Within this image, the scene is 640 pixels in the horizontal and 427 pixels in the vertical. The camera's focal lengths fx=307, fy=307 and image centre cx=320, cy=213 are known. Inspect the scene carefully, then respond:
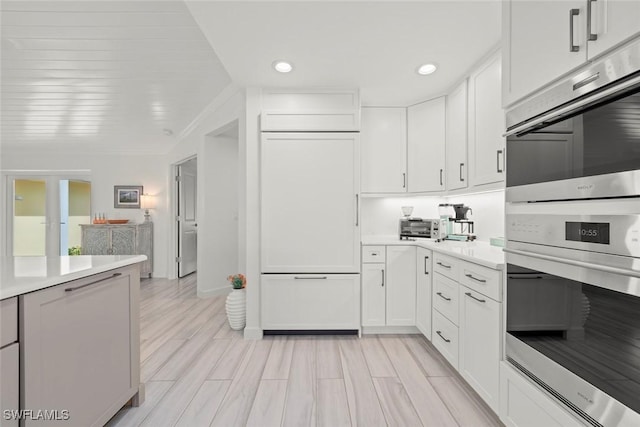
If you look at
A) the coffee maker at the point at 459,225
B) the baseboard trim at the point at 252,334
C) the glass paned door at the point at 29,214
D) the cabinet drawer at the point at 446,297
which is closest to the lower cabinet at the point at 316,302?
the baseboard trim at the point at 252,334

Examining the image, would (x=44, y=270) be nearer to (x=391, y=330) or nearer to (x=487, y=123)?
(x=391, y=330)

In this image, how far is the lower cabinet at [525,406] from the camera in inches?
45.7

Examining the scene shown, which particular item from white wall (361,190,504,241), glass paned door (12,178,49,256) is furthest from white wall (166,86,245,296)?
Answer: glass paned door (12,178,49,256)

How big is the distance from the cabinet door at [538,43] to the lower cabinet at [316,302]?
6.53 feet

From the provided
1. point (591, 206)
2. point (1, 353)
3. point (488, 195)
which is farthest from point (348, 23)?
point (1, 353)

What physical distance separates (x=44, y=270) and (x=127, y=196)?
5003 mm

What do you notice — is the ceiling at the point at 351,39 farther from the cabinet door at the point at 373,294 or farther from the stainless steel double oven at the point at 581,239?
the cabinet door at the point at 373,294

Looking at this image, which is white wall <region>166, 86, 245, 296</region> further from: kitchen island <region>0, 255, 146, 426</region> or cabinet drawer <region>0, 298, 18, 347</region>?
cabinet drawer <region>0, 298, 18, 347</region>

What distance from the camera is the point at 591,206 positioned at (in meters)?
1.02

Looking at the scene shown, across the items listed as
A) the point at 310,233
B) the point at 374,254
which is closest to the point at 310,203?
the point at 310,233

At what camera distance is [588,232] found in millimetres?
1037

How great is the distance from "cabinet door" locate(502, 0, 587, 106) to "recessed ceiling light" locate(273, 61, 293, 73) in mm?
1558

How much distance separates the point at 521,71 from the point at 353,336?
8.01ft

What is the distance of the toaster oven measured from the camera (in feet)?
9.81
